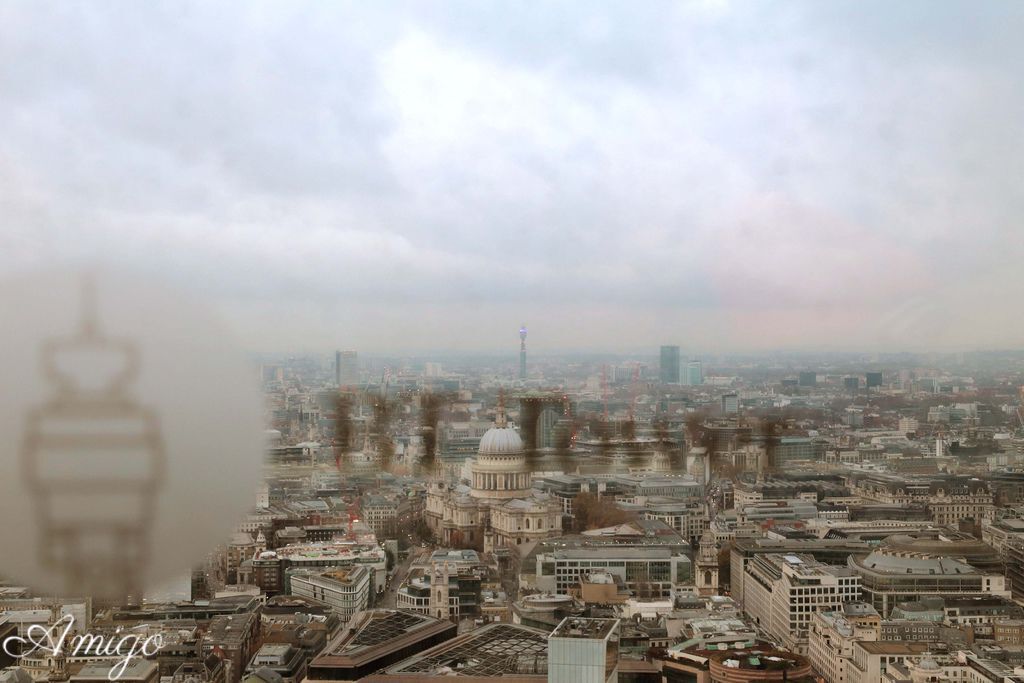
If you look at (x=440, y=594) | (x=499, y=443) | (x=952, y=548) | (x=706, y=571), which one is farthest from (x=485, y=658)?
(x=499, y=443)

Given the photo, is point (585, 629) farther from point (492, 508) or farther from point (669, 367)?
point (492, 508)

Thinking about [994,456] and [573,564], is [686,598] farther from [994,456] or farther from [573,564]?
[994,456]

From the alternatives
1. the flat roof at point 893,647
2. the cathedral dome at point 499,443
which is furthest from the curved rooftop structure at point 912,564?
the cathedral dome at point 499,443

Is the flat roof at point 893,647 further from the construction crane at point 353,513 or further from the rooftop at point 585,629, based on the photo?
the construction crane at point 353,513

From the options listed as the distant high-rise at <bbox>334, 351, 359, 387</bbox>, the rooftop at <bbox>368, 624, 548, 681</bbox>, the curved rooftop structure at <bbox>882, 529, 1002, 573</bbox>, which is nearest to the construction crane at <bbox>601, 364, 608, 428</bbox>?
the distant high-rise at <bbox>334, 351, 359, 387</bbox>

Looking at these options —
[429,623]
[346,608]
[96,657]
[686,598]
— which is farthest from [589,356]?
[96,657]
